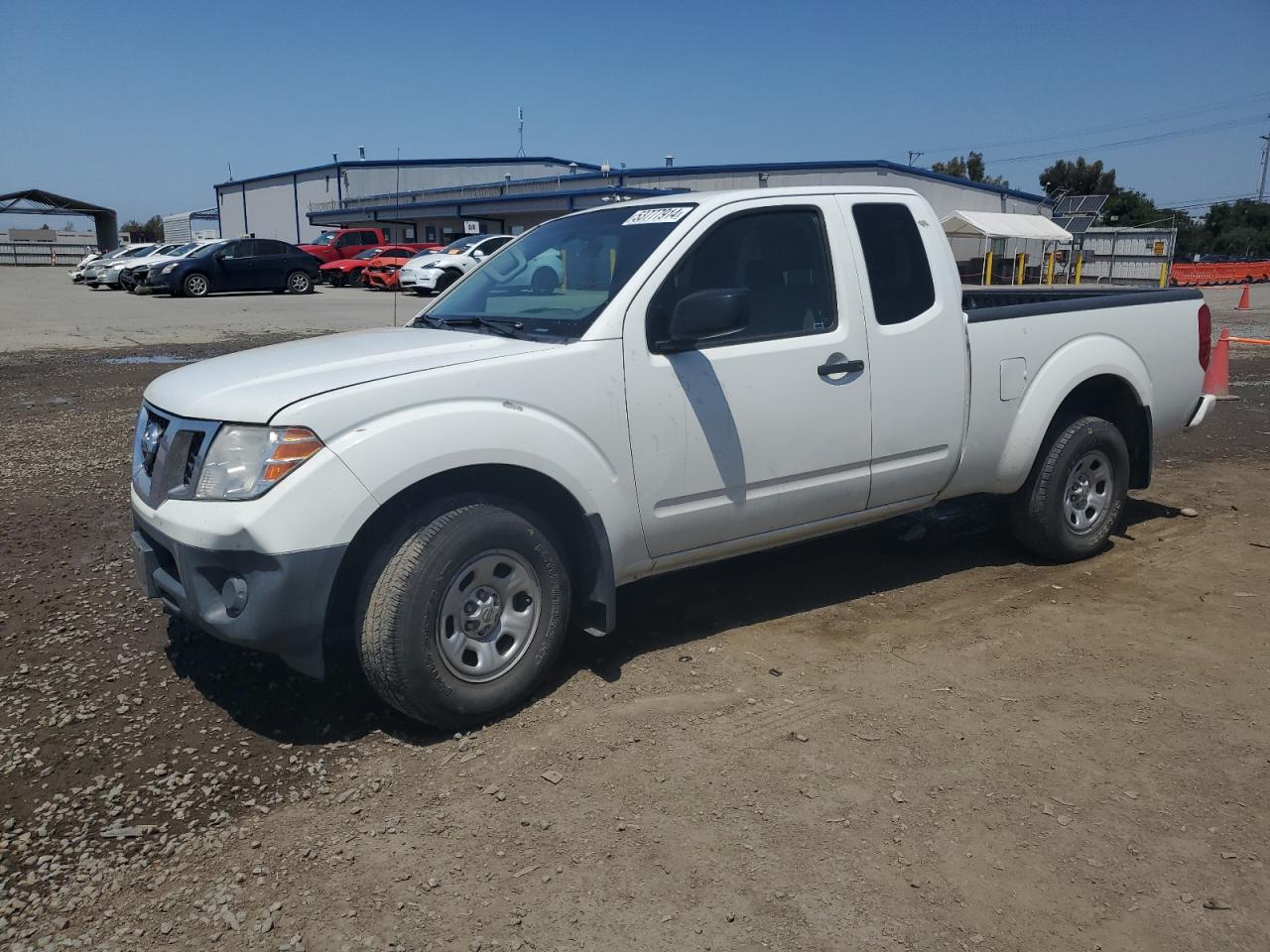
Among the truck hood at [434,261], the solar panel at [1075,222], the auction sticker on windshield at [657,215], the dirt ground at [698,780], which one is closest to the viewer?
the dirt ground at [698,780]

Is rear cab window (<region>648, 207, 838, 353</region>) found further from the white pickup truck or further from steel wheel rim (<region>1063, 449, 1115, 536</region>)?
steel wheel rim (<region>1063, 449, 1115, 536</region>)

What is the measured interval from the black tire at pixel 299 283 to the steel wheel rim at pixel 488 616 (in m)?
27.9

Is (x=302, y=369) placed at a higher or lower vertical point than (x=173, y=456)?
higher

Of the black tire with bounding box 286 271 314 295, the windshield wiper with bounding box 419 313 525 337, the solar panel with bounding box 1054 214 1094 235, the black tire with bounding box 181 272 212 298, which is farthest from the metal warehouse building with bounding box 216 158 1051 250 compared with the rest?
the windshield wiper with bounding box 419 313 525 337

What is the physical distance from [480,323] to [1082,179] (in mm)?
95263

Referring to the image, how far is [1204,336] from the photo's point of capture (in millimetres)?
5734

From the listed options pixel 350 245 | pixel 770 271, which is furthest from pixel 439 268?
pixel 770 271

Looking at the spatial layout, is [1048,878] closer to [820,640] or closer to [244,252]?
[820,640]

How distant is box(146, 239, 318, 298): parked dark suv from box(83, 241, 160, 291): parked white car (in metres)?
5.43

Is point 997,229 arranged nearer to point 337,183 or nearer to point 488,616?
point 488,616

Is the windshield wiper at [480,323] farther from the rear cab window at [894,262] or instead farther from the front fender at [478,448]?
the rear cab window at [894,262]

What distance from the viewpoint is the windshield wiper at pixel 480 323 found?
402 cm

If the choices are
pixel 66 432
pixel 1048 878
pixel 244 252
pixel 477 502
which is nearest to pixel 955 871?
pixel 1048 878

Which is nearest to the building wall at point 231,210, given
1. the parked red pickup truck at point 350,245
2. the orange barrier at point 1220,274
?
the parked red pickup truck at point 350,245
